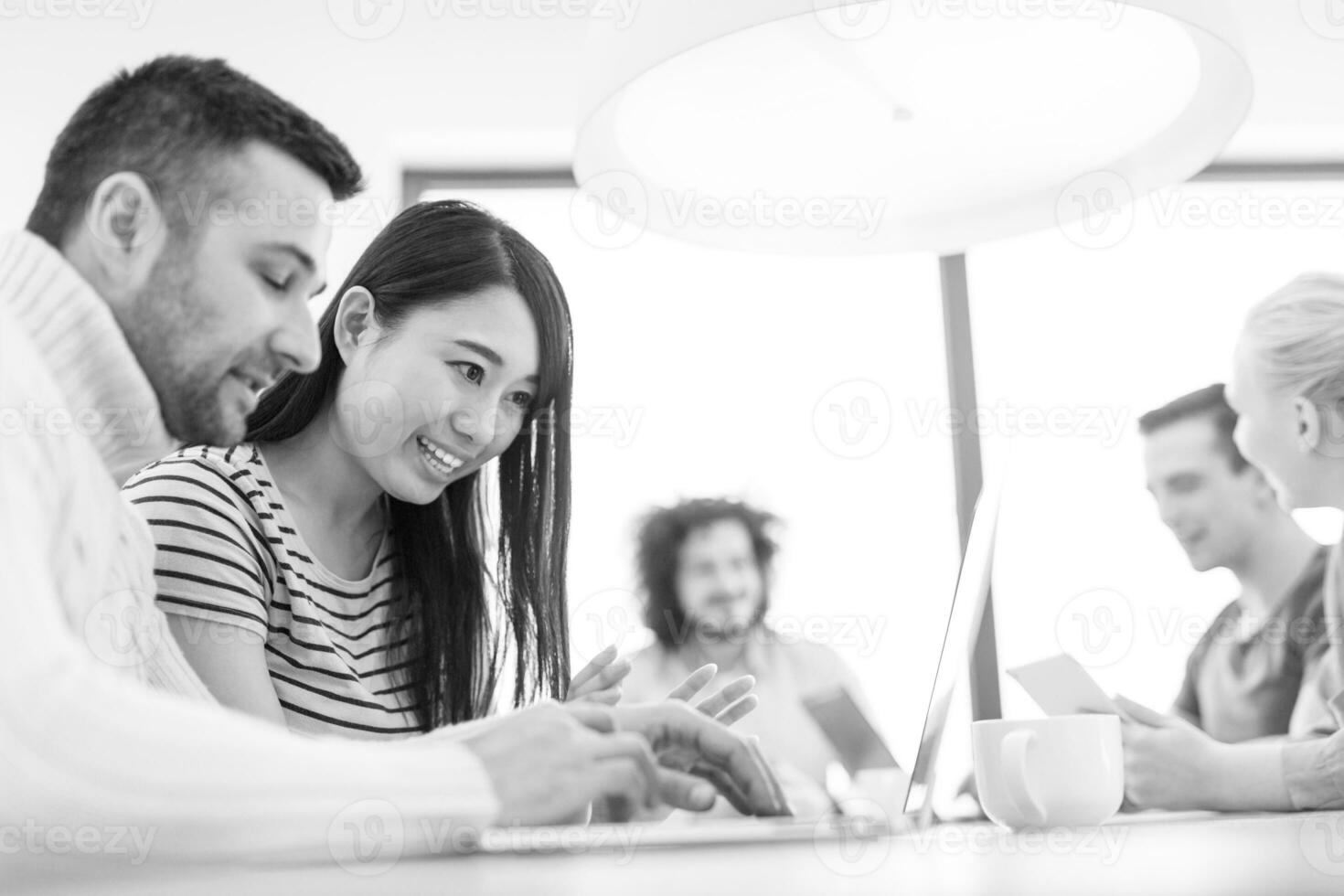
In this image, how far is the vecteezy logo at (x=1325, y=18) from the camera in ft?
7.43

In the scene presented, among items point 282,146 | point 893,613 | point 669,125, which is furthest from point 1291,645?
point 282,146

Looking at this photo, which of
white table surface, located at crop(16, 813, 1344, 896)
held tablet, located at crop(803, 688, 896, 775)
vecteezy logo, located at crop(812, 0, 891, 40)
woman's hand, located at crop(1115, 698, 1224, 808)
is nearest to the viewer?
white table surface, located at crop(16, 813, 1344, 896)

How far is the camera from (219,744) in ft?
1.71

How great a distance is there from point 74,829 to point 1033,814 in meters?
0.55

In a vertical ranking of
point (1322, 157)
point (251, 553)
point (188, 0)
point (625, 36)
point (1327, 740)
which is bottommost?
point (1327, 740)

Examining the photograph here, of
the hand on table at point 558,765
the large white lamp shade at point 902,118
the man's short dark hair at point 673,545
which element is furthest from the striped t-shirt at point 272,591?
the man's short dark hair at point 673,545

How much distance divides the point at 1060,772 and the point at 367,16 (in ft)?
6.32

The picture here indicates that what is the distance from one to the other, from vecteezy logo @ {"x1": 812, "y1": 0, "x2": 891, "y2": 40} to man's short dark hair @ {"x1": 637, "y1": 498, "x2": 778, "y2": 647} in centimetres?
176

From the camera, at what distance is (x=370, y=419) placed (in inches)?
35.1

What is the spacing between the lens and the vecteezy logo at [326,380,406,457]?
0.89 metres

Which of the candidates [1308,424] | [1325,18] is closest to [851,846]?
[1308,424]

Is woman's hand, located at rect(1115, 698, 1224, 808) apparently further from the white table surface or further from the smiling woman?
the smiling woman

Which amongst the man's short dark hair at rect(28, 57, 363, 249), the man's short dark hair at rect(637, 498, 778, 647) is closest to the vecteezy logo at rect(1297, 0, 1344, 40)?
the man's short dark hair at rect(637, 498, 778, 647)

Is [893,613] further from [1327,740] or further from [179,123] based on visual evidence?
[179,123]
